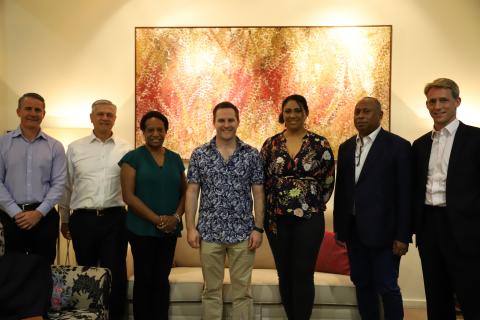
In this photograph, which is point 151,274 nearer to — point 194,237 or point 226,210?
point 194,237

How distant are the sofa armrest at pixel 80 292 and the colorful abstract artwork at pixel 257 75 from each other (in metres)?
1.82

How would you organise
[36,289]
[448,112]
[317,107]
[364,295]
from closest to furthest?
[36,289] → [448,112] → [364,295] → [317,107]

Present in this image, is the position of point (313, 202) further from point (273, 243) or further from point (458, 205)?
point (458, 205)

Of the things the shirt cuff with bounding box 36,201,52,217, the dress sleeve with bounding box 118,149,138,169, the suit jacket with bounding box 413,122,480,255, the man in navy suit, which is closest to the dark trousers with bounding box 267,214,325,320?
the man in navy suit

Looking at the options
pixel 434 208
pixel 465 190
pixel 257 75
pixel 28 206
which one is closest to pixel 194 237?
pixel 28 206

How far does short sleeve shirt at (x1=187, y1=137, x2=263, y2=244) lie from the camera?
8.32 feet

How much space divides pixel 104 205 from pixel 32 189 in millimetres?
454

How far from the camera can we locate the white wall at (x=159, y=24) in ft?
12.8

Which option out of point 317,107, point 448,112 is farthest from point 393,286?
point 317,107

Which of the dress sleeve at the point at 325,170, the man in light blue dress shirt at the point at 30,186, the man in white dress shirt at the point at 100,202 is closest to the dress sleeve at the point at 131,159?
the man in white dress shirt at the point at 100,202

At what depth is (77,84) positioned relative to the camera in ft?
13.3

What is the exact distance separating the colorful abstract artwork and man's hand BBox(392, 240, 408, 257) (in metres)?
1.55

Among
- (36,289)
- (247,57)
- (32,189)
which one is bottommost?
(36,289)

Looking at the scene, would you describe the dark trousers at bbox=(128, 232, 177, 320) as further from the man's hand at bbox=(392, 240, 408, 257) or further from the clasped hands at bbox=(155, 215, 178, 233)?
the man's hand at bbox=(392, 240, 408, 257)
